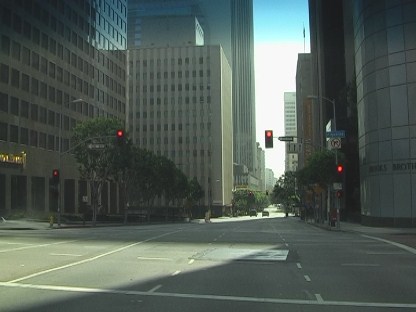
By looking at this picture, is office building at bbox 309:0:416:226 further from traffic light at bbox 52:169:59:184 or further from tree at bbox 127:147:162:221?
tree at bbox 127:147:162:221

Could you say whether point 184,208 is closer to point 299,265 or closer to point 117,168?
point 117,168

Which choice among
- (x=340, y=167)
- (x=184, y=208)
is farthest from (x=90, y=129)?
(x=184, y=208)

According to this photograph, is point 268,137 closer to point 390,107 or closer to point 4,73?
point 390,107

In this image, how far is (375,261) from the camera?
60.1 ft

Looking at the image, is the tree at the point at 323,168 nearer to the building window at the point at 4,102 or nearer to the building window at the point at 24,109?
the building window at the point at 4,102

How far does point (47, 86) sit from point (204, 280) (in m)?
65.7

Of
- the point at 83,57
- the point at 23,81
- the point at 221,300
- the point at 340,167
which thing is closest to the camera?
the point at 221,300

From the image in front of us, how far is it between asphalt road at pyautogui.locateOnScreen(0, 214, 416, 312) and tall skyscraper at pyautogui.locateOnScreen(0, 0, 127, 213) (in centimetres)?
3605

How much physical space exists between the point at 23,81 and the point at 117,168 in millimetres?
20673

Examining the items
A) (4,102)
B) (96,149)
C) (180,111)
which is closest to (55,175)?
(96,149)

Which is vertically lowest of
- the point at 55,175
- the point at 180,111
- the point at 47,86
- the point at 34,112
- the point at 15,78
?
the point at 55,175

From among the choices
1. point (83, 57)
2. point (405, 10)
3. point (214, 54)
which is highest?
point (214, 54)

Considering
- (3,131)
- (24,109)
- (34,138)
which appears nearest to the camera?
(3,131)

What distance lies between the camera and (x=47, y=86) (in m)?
74.1
